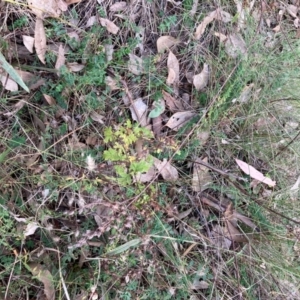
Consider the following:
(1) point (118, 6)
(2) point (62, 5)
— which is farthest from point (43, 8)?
(1) point (118, 6)

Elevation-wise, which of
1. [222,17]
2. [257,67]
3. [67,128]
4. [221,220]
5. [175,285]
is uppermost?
[222,17]

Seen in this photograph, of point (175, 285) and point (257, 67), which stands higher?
point (257, 67)

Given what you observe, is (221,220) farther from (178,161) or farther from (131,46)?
(131,46)

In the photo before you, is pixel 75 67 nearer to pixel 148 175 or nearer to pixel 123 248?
pixel 148 175

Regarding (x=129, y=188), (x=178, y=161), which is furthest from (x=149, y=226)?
(x=178, y=161)

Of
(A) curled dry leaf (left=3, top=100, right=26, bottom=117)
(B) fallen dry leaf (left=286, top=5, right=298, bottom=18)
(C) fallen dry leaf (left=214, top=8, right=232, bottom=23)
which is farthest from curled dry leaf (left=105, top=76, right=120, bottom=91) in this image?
(B) fallen dry leaf (left=286, top=5, right=298, bottom=18)

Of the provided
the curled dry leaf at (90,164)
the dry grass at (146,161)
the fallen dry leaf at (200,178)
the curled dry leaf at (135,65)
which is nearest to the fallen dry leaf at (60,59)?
the dry grass at (146,161)
